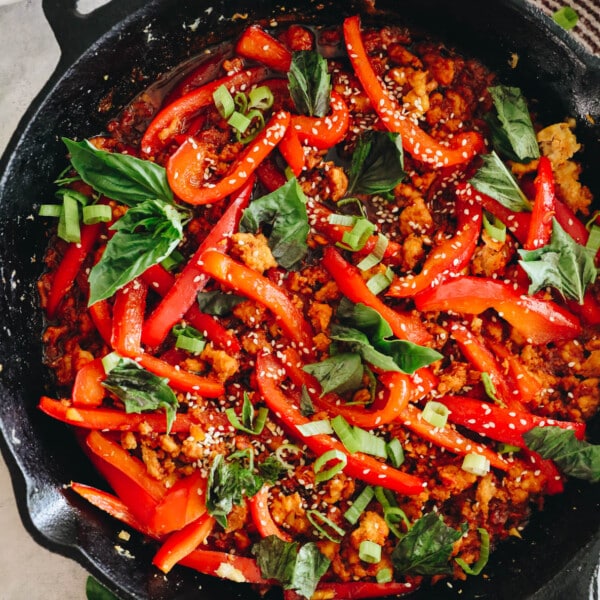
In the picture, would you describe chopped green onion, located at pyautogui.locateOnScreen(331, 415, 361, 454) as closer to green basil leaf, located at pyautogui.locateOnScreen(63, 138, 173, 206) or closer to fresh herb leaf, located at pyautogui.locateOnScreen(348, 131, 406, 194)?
fresh herb leaf, located at pyautogui.locateOnScreen(348, 131, 406, 194)

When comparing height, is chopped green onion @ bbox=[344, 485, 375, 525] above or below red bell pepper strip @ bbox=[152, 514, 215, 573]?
above

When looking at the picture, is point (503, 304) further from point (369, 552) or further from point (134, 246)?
point (134, 246)

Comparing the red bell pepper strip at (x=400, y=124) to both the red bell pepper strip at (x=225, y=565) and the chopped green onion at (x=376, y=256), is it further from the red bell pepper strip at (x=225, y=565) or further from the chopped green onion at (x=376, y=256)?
the red bell pepper strip at (x=225, y=565)

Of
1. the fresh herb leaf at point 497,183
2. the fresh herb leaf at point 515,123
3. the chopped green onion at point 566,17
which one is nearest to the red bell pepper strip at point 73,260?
the fresh herb leaf at point 497,183

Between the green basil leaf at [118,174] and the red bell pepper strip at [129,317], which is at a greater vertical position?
the green basil leaf at [118,174]

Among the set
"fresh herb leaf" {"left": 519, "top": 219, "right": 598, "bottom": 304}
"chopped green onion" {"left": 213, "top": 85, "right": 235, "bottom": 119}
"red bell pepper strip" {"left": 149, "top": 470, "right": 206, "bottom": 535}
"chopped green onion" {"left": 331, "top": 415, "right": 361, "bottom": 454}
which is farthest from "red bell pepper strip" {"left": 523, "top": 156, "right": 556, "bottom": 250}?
"red bell pepper strip" {"left": 149, "top": 470, "right": 206, "bottom": 535}

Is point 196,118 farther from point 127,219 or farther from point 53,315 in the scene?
point 53,315
